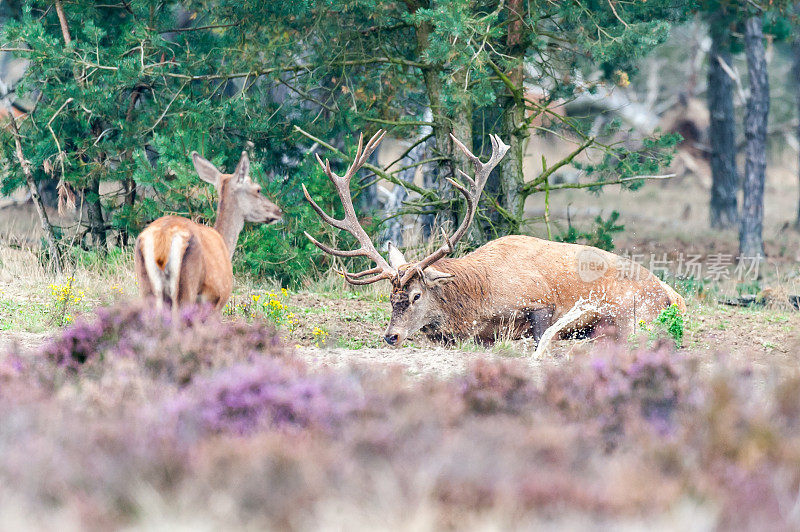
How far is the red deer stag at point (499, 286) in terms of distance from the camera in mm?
7988

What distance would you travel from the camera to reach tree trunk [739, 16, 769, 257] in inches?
644

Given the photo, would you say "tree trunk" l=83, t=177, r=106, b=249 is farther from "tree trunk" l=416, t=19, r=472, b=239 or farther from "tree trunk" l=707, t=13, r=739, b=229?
"tree trunk" l=707, t=13, r=739, b=229

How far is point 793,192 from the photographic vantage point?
105 ft

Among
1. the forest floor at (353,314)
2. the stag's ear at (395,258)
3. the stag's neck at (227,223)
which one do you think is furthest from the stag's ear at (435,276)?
the stag's neck at (227,223)

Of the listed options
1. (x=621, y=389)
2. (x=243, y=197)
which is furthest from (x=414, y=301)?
(x=621, y=389)

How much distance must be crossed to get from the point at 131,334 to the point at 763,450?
3510 mm

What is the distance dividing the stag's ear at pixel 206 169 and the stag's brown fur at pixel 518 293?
70.1 inches

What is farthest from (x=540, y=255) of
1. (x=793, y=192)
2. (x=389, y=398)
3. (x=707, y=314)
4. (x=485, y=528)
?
(x=793, y=192)

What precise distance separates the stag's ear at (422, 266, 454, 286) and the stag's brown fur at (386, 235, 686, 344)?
0.11 feet

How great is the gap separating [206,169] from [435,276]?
6.94ft

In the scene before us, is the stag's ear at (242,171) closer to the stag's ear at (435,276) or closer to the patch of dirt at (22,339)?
Result: the stag's ear at (435,276)

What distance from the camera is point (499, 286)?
8344 millimetres

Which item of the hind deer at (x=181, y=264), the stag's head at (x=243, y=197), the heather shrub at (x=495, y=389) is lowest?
A: the heather shrub at (x=495, y=389)

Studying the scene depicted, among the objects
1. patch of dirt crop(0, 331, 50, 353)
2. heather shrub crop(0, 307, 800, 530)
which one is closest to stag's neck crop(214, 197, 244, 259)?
patch of dirt crop(0, 331, 50, 353)
